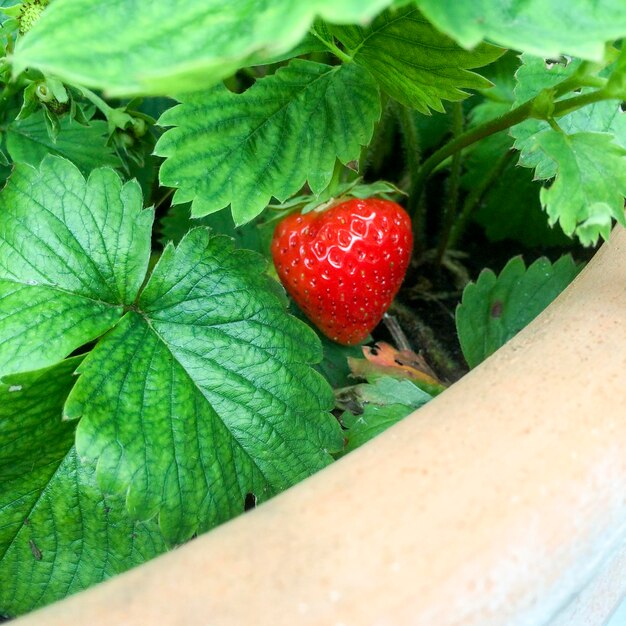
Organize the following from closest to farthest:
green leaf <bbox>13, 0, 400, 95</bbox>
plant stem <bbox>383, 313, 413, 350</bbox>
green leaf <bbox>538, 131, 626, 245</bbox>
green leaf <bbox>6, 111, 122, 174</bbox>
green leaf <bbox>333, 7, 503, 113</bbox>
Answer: green leaf <bbox>13, 0, 400, 95</bbox>, green leaf <bbox>538, 131, 626, 245</bbox>, green leaf <bbox>333, 7, 503, 113</bbox>, green leaf <bbox>6, 111, 122, 174</bbox>, plant stem <bbox>383, 313, 413, 350</bbox>

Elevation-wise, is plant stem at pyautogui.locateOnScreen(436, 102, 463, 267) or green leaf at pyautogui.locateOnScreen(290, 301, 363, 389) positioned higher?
plant stem at pyautogui.locateOnScreen(436, 102, 463, 267)

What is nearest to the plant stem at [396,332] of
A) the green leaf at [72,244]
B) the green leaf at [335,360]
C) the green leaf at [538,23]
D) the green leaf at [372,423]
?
the green leaf at [335,360]

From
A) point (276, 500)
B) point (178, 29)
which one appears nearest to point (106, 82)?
point (178, 29)

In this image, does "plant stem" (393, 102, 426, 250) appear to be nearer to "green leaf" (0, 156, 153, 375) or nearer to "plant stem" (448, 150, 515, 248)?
"plant stem" (448, 150, 515, 248)

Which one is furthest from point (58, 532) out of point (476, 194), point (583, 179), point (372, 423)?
point (476, 194)

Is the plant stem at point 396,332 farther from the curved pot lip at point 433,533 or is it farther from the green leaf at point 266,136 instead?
the curved pot lip at point 433,533

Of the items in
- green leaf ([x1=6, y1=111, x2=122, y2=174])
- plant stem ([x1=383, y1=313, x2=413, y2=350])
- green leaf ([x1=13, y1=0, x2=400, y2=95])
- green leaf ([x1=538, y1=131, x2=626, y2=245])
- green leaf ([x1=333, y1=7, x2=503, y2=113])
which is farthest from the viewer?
plant stem ([x1=383, y1=313, x2=413, y2=350])

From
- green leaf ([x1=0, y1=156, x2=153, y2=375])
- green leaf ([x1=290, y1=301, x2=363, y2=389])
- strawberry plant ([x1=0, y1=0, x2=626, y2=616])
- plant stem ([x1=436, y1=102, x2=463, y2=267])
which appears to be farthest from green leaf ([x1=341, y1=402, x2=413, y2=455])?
plant stem ([x1=436, y1=102, x2=463, y2=267])
